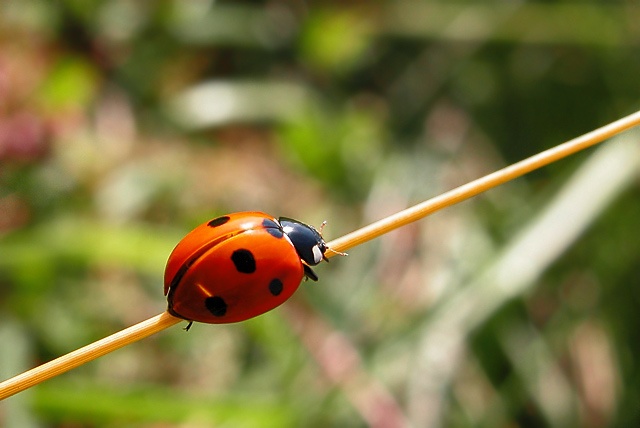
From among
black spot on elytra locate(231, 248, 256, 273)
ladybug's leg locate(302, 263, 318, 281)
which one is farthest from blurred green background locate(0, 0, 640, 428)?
black spot on elytra locate(231, 248, 256, 273)

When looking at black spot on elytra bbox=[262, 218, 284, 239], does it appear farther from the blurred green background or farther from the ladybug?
the blurred green background

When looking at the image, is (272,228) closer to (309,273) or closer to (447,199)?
(309,273)

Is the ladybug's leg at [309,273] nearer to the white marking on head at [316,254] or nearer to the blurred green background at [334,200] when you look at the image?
the white marking on head at [316,254]

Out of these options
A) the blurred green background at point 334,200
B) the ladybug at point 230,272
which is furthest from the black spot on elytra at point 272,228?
the blurred green background at point 334,200

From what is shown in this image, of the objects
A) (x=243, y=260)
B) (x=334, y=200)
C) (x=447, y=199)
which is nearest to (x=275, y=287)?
(x=243, y=260)

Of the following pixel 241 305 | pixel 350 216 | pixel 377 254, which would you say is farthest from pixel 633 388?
pixel 241 305
